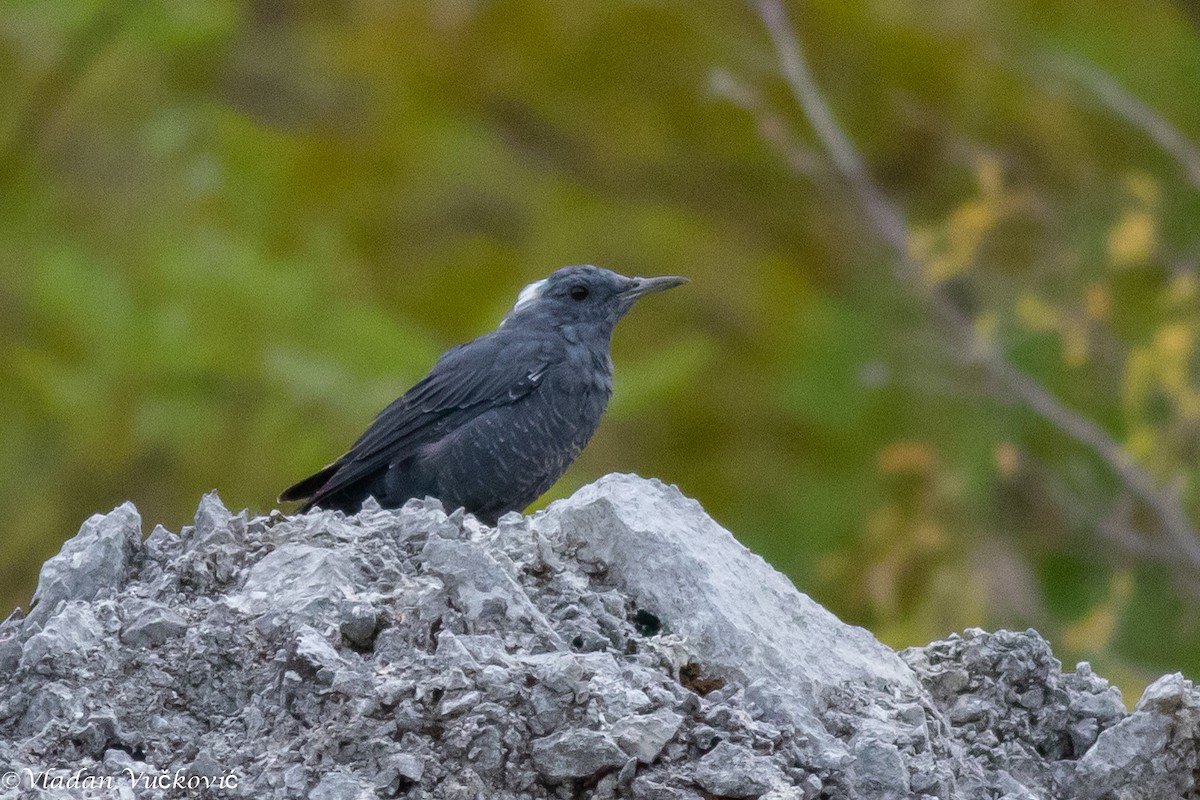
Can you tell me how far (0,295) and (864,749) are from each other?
8821 millimetres

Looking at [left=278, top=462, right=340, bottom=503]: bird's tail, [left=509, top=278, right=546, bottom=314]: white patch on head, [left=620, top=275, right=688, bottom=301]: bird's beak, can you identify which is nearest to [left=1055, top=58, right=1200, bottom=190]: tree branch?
[left=620, top=275, right=688, bottom=301]: bird's beak

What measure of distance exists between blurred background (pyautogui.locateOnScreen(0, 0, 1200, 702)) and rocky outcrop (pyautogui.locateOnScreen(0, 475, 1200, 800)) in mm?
4480

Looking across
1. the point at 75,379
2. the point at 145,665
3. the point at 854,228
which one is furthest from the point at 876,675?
the point at 854,228

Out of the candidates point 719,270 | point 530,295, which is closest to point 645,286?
point 530,295

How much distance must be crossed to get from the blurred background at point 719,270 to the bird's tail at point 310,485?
9.29 feet

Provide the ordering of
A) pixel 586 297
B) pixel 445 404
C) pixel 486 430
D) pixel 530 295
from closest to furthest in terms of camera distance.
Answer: pixel 486 430 → pixel 445 404 → pixel 586 297 → pixel 530 295

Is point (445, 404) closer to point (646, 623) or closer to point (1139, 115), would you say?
point (646, 623)

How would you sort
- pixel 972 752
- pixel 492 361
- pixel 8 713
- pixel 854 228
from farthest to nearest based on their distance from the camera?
1. pixel 854 228
2. pixel 492 361
3. pixel 972 752
4. pixel 8 713

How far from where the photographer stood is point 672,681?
3186 millimetres

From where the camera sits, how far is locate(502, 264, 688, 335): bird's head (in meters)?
5.69

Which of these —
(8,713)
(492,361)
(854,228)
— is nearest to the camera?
(8,713)

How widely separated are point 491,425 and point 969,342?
4196mm

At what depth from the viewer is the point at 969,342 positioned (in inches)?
343

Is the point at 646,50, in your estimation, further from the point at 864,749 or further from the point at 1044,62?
the point at 864,749
